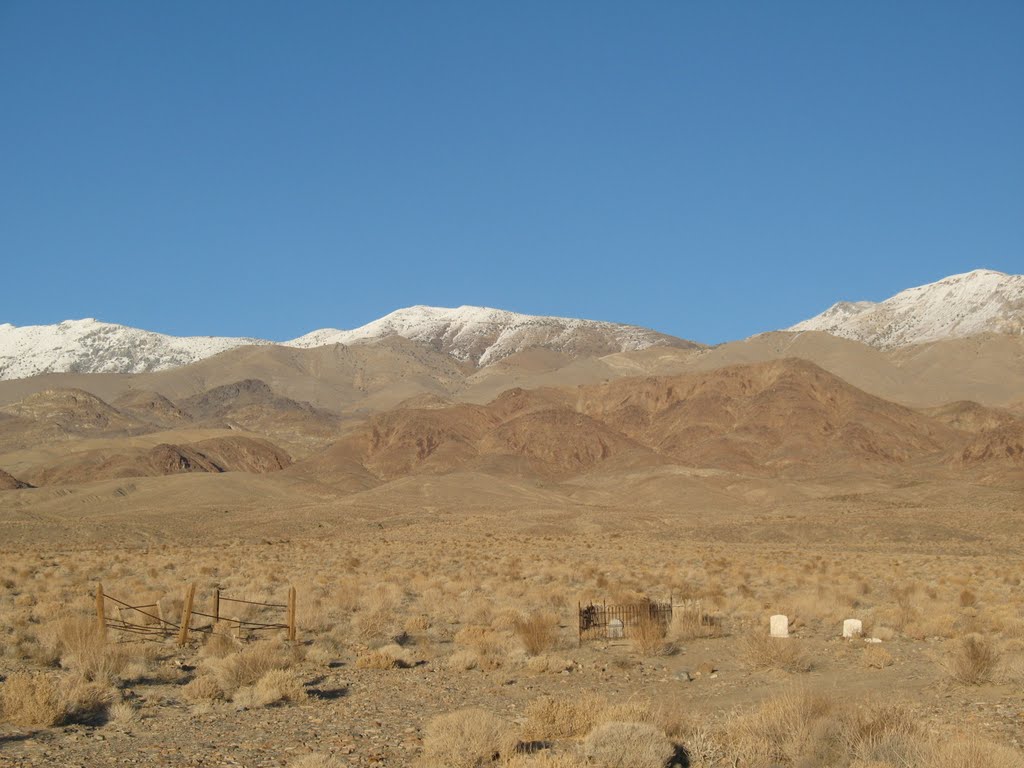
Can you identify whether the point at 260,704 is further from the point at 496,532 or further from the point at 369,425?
the point at 369,425

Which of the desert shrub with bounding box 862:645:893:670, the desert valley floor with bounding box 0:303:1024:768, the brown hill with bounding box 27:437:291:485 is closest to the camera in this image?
the desert valley floor with bounding box 0:303:1024:768

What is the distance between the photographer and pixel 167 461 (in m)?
141

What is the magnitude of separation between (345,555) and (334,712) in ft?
118

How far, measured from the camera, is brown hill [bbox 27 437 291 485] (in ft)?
449

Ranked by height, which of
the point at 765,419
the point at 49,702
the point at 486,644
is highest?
the point at 765,419

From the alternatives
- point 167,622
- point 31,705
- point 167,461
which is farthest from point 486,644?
point 167,461

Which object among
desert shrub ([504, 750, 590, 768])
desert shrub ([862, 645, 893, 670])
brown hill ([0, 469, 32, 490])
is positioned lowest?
desert shrub ([862, 645, 893, 670])

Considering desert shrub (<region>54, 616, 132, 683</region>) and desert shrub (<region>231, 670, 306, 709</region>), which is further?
desert shrub (<region>54, 616, 132, 683</region>)

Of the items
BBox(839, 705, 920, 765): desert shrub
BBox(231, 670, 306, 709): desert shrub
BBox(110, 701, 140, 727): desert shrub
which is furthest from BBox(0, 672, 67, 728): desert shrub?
BBox(839, 705, 920, 765): desert shrub

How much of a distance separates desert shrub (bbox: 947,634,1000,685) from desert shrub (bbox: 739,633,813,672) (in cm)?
274

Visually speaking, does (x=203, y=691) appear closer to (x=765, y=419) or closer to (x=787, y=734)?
(x=787, y=734)

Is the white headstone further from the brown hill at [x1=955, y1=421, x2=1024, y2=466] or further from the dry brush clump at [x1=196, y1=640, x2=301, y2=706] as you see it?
the brown hill at [x1=955, y1=421, x2=1024, y2=466]

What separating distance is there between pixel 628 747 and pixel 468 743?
6.04 feet

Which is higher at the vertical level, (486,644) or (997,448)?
(997,448)
